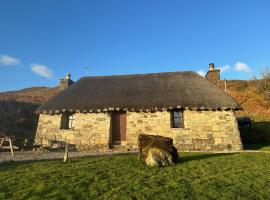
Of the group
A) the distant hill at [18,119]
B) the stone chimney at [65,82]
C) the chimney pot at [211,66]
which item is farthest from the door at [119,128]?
the distant hill at [18,119]

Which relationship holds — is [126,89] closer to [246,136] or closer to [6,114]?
[246,136]

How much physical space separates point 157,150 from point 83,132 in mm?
8153

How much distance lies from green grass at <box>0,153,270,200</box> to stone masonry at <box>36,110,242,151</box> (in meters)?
5.34

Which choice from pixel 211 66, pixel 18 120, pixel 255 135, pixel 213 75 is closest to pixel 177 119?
pixel 213 75

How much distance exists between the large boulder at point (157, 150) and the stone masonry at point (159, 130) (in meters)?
5.60

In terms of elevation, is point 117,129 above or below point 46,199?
above

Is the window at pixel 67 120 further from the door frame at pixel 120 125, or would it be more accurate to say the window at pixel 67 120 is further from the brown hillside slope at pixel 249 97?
the brown hillside slope at pixel 249 97

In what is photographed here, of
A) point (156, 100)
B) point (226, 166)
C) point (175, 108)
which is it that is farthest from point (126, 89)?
point (226, 166)

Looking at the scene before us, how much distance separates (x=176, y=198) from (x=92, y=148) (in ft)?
35.7

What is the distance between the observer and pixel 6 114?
88.8 feet

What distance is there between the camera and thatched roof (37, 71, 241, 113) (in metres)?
15.8

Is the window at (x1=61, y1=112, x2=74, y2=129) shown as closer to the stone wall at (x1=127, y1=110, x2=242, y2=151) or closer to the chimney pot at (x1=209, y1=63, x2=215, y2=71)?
the stone wall at (x1=127, y1=110, x2=242, y2=151)

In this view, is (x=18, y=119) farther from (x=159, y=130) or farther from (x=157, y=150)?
(x=157, y=150)

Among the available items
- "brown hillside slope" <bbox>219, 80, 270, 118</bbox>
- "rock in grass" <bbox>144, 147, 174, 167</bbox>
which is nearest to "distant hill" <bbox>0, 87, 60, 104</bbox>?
"brown hillside slope" <bbox>219, 80, 270, 118</bbox>
